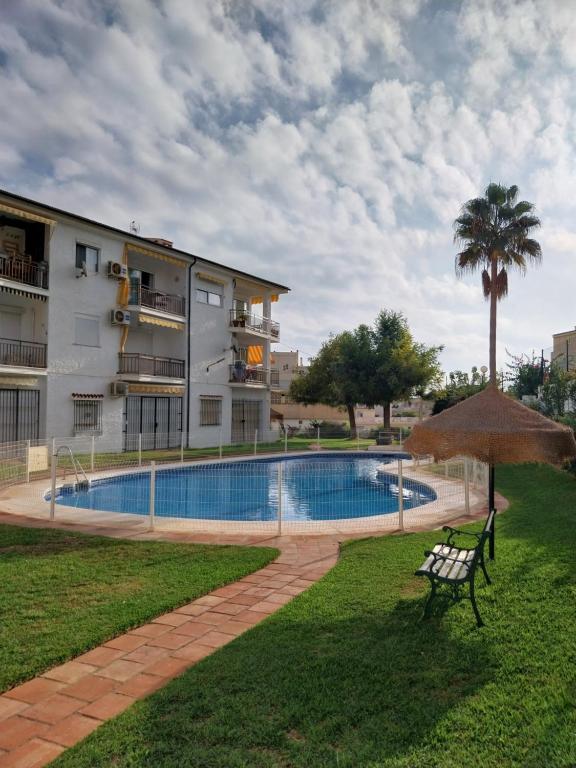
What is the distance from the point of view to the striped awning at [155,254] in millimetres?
27344

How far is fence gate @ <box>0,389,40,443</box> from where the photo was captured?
22.3 m

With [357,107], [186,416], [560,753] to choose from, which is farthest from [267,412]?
[560,753]

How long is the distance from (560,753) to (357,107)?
1443 cm

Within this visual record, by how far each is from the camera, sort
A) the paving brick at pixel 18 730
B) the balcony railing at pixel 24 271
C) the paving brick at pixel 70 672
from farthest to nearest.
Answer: the balcony railing at pixel 24 271, the paving brick at pixel 70 672, the paving brick at pixel 18 730

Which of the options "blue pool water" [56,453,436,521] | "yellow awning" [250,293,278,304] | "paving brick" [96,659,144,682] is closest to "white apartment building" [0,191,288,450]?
"yellow awning" [250,293,278,304]

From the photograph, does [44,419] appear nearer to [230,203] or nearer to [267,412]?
[230,203]

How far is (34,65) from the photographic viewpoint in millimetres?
12039

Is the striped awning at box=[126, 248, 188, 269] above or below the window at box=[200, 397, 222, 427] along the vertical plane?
above

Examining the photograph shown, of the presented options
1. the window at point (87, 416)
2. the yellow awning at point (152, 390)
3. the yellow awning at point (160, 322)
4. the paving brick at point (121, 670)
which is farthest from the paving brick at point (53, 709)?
the yellow awning at point (160, 322)

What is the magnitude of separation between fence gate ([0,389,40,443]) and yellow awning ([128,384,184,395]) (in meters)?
4.90

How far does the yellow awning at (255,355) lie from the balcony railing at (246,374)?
33.2 inches

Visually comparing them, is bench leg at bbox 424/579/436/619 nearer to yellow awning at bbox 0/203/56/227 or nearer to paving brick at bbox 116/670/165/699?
paving brick at bbox 116/670/165/699

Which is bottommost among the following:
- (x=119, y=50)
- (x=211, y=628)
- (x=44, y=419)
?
(x=211, y=628)

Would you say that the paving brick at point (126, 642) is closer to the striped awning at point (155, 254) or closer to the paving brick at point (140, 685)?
the paving brick at point (140, 685)
